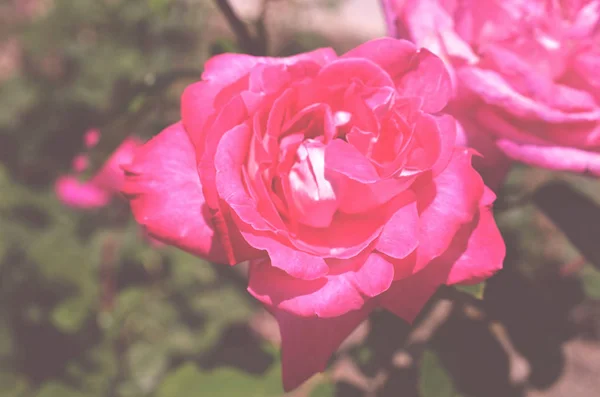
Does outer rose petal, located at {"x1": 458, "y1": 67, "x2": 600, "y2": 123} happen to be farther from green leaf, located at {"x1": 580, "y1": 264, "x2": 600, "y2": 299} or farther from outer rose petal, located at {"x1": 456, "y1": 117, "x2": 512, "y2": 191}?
green leaf, located at {"x1": 580, "y1": 264, "x2": 600, "y2": 299}

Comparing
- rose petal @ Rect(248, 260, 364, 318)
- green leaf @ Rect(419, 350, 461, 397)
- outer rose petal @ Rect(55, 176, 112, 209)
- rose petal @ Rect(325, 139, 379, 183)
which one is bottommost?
outer rose petal @ Rect(55, 176, 112, 209)

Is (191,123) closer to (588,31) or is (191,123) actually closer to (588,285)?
(588,31)

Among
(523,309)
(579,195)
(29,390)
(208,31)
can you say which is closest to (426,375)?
(523,309)

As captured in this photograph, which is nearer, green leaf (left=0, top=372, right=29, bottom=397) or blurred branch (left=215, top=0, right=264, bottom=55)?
blurred branch (left=215, top=0, right=264, bottom=55)

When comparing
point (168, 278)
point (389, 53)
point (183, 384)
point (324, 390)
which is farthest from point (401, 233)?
point (168, 278)

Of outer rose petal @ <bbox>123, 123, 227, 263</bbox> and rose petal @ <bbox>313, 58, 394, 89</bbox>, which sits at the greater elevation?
rose petal @ <bbox>313, 58, 394, 89</bbox>

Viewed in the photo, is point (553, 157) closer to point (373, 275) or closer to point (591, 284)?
point (373, 275)

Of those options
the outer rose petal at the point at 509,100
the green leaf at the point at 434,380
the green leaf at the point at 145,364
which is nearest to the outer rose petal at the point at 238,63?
the outer rose petal at the point at 509,100

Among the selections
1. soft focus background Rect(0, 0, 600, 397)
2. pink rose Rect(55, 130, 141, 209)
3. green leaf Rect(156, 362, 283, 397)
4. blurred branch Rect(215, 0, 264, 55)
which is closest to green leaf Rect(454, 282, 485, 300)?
soft focus background Rect(0, 0, 600, 397)
